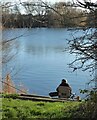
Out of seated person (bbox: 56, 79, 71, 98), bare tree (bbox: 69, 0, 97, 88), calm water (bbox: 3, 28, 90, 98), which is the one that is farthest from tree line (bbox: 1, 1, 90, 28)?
seated person (bbox: 56, 79, 71, 98)

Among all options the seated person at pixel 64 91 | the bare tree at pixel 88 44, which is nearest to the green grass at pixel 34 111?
the bare tree at pixel 88 44

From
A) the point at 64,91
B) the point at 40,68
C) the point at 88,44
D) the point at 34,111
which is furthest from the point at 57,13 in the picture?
the point at 40,68

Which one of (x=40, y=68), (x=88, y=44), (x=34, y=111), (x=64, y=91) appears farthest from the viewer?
(x=40, y=68)

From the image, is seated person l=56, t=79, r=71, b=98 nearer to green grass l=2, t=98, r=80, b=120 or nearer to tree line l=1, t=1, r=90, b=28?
green grass l=2, t=98, r=80, b=120

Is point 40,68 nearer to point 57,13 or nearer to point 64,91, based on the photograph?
point 64,91

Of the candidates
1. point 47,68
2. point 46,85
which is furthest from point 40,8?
point 47,68

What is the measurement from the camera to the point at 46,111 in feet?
19.0

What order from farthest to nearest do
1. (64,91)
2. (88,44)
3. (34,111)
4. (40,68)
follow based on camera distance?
(40,68) < (64,91) < (34,111) < (88,44)

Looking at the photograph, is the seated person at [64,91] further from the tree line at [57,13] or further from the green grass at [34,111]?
the tree line at [57,13]

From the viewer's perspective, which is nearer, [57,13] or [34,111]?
[57,13]

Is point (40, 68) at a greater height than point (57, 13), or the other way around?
point (57, 13)

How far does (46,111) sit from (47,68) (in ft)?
46.0

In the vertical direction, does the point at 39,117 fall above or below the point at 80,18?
below

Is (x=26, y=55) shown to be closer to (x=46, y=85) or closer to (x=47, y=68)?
(x=47, y=68)
